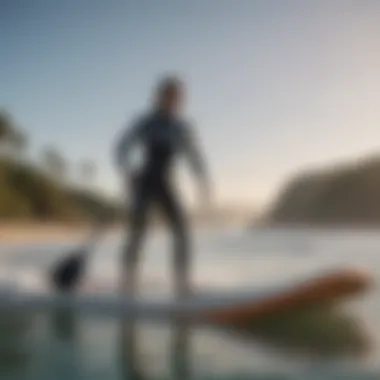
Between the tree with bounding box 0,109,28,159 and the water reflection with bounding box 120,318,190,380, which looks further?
the tree with bounding box 0,109,28,159

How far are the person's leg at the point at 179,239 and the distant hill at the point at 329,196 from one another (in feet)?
0.50

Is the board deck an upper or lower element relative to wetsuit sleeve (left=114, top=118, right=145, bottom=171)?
lower

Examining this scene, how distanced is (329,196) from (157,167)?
0.31 metres

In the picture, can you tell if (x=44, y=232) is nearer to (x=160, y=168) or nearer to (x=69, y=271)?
(x=69, y=271)

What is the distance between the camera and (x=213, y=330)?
4.03 ft

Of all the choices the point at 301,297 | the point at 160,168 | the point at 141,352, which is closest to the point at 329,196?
the point at 301,297

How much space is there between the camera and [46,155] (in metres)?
1.30

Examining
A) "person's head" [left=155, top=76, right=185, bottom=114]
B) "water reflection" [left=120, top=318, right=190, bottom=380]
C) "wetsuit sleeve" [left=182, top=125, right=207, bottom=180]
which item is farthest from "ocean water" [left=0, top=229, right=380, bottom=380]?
"person's head" [left=155, top=76, right=185, bottom=114]

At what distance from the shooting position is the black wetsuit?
1246 mm

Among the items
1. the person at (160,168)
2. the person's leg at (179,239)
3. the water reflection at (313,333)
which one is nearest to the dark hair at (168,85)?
the person at (160,168)

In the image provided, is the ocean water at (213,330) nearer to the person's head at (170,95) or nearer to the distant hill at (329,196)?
the distant hill at (329,196)

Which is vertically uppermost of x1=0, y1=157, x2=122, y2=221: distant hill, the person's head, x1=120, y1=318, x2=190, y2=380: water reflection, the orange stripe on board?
the person's head

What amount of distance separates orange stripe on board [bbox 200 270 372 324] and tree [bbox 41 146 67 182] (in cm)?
37

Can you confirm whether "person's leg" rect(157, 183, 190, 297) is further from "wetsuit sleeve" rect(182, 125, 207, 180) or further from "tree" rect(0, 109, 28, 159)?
"tree" rect(0, 109, 28, 159)
